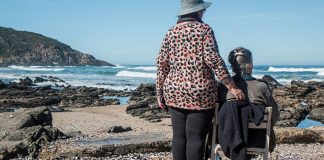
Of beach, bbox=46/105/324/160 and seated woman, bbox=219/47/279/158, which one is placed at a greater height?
seated woman, bbox=219/47/279/158

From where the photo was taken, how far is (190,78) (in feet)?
14.4

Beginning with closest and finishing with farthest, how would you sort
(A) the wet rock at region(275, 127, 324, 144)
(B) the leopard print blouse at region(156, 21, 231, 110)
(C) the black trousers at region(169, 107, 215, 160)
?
(B) the leopard print blouse at region(156, 21, 231, 110)
(C) the black trousers at region(169, 107, 215, 160)
(A) the wet rock at region(275, 127, 324, 144)

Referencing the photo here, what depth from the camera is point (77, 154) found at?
7.48 metres

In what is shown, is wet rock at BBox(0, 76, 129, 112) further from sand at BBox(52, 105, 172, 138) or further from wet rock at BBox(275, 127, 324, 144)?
wet rock at BBox(275, 127, 324, 144)

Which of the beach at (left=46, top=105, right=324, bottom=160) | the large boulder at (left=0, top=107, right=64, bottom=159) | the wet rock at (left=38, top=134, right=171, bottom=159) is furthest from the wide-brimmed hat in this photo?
the large boulder at (left=0, top=107, right=64, bottom=159)

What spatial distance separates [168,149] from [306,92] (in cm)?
1891

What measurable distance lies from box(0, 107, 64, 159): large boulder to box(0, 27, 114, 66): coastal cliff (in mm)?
92265

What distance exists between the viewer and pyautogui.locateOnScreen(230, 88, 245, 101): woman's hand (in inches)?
173

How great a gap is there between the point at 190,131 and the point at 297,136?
5396mm

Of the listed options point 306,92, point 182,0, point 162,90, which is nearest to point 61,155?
point 162,90

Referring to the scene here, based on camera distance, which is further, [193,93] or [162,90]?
[162,90]

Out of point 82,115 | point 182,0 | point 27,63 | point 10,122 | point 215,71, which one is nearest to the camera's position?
point 215,71

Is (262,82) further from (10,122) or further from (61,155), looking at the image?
(10,122)

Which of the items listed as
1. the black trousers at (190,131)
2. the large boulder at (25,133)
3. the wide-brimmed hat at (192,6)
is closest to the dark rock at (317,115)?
the large boulder at (25,133)
